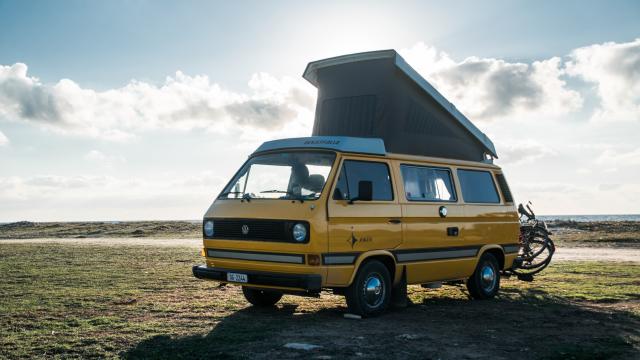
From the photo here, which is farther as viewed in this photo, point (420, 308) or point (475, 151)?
point (475, 151)

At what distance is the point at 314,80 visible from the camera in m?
12.2

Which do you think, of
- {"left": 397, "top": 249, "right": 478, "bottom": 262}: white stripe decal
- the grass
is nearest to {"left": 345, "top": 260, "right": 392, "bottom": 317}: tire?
the grass

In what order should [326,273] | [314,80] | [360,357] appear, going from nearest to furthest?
[360,357]
[326,273]
[314,80]

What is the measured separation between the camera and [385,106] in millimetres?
10977

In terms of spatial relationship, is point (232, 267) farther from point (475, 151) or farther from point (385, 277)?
point (475, 151)

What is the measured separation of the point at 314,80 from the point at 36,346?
6.93 metres

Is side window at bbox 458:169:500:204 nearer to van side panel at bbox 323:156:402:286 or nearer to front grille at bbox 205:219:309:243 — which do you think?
van side panel at bbox 323:156:402:286

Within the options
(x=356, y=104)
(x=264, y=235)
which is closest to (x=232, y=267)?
(x=264, y=235)

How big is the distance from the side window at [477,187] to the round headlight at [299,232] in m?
3.96

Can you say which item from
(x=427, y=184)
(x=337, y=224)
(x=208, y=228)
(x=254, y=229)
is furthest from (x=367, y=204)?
(x=208, y=228)

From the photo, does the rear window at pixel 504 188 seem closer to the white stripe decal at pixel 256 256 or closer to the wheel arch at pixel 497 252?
the wheel arch at pixel 497 252

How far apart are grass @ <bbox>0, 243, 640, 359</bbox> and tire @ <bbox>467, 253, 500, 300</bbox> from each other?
0.25m

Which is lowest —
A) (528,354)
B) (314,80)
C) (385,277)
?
(528,354)

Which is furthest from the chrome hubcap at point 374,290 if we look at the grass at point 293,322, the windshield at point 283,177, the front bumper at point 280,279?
the windshield at point 283,177
